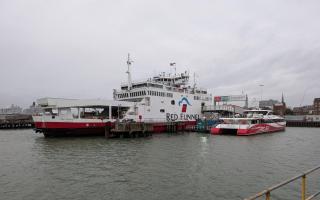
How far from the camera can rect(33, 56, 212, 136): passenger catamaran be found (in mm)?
33469

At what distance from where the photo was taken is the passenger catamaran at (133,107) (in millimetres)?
33469

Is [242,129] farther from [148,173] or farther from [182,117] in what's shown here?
[148,173]

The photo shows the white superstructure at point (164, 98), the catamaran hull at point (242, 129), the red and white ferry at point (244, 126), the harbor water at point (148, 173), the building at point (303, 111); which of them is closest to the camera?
the harbor water at point (148, 173)

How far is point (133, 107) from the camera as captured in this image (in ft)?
132

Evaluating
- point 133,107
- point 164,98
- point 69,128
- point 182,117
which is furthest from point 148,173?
point 182,117

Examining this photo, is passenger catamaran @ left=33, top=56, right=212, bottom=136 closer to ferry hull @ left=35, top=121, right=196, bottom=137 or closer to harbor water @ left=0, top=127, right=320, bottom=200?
ferry hull @ left=35, top=121, right=196, bottom=137

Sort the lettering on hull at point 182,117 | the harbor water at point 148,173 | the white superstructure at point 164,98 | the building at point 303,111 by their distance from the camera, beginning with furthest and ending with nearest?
the building at point 303,111 → the lettering on hull at point 182,117 → the white superstructure at point 164,98 → the harbor water at point 148,173

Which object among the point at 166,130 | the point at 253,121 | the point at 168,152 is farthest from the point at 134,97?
the point at 168,152

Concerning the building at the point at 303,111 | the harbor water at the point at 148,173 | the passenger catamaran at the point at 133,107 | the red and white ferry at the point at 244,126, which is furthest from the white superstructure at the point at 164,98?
the building at the point at 303,111

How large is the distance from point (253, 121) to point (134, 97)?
58.2 ft

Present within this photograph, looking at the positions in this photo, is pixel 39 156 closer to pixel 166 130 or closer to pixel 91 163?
pixel 91 163

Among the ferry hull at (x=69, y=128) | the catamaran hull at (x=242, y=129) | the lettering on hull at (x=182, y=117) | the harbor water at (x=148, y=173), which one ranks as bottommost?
the harbor water at (x=148, y=173)

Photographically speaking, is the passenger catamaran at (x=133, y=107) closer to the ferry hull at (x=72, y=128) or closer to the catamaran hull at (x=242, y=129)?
the ferry hull at (x=72, y=128)

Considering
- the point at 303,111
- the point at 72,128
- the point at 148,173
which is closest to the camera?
the point at 148,173
